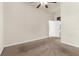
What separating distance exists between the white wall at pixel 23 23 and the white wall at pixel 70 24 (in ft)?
1.87

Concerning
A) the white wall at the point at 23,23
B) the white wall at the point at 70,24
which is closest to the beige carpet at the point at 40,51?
the white wall at the point at 70,24

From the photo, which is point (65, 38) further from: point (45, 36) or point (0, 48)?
point (0, 48)

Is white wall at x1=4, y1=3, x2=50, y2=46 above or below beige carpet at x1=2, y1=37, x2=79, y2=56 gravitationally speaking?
above

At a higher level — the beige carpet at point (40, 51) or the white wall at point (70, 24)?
the white wall at point (70, 24)

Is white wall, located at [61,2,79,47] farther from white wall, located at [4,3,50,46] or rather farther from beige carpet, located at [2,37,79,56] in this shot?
white wall, located at [4,3,50,46]

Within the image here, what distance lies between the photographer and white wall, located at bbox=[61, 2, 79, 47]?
2.40 meters

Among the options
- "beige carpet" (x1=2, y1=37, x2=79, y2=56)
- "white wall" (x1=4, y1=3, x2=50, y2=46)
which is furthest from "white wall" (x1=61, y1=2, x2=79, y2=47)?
"white wall" (x1=4, y1=3, x2=50, y2=46)

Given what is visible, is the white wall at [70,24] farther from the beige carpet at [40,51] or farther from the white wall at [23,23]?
the white wall at [23,23]

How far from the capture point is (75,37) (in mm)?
2459

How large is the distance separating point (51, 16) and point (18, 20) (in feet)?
3.05

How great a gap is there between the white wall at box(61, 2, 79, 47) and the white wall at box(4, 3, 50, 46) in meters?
0.57

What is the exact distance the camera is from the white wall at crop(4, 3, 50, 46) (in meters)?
2.42

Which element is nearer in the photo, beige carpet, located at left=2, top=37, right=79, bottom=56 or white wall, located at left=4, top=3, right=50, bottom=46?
beige carpet, located at left=2, top=37, right=79, bottom=56

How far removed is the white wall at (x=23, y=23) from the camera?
95.2 inches
